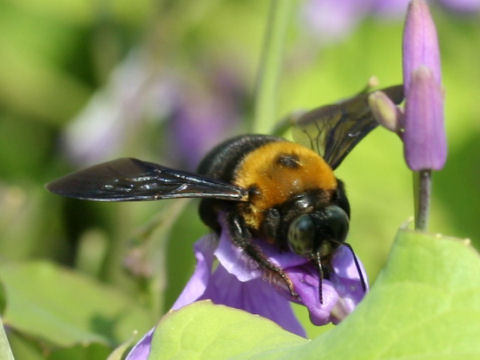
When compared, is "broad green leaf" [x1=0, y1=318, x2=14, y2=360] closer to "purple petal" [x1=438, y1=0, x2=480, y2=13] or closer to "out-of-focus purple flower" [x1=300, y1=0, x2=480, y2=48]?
"purple petal" [x1=438, y1=0, x2=480, y2=13]

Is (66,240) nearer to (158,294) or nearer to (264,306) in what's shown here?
(158,294)

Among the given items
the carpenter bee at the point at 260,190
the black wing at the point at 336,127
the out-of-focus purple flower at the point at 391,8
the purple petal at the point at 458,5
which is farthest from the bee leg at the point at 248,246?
the out-of-focus purple flower at the point at 391,8

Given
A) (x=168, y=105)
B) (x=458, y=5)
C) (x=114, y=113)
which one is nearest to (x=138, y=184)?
(x=114, y=113)

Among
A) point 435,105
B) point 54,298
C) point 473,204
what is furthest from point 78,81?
point 435,105

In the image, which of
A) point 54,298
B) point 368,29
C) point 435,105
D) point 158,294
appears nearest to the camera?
A: point 435,105

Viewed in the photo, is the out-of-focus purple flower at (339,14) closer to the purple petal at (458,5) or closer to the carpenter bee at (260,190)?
the purple petal at (458,5)

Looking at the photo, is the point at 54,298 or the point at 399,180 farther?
the point at 399,180

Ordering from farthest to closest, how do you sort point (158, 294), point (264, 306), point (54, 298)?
point (54, 298) < point (158, 294) < point (264, 306)
